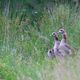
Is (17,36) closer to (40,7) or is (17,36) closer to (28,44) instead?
(28,44)

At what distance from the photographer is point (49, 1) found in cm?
1571

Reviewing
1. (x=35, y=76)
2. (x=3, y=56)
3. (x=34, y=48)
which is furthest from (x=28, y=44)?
(x=35, y=76)

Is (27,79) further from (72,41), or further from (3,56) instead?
(72,41)

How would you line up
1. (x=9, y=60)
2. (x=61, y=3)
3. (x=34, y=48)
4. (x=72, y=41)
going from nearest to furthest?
(x=9, y=60)
(x=34, y=48)
(x=72, y=41)
(x=61, y=3)

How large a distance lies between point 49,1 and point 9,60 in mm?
5987

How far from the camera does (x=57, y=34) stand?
11.6 meters

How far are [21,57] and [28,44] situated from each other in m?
1.33

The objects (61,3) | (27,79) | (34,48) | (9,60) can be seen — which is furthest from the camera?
(61,3)

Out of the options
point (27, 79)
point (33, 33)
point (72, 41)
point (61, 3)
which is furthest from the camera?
point (61, 3)

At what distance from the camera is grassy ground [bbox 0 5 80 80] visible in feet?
26.2

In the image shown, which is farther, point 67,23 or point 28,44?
point 67,23

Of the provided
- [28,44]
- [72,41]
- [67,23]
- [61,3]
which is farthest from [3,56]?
[61,3]

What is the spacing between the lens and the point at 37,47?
1144 centimetres

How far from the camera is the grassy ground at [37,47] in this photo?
26.2 feet
